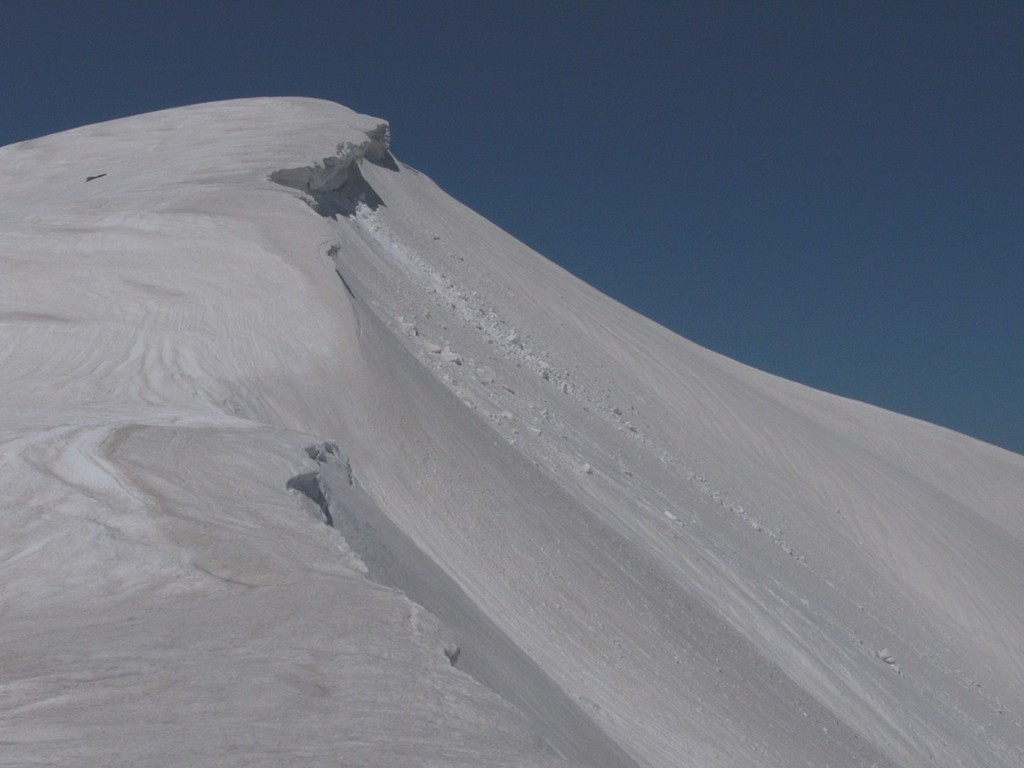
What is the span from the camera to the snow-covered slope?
11.3ft

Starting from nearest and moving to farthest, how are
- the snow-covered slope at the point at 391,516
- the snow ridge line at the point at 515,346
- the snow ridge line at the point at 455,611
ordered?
the snow-covered slope at the point at 391,516
the snow ridge line at the point at 455,611
the snow ridge line at the point at 515,346

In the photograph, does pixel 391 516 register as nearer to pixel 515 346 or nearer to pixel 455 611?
pixel 455 611

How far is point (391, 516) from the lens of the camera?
8211 mm

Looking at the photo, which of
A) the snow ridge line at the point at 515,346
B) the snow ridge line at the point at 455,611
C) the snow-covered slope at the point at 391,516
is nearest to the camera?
the snow-covered slope at the point at 391,516

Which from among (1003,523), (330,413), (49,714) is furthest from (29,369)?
(1003,523)

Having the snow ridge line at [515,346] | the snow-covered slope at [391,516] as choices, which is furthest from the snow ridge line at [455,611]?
the snow ridge line at [515,346]

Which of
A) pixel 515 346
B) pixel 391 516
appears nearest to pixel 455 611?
pixel 391 516

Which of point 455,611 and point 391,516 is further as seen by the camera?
point 391,516

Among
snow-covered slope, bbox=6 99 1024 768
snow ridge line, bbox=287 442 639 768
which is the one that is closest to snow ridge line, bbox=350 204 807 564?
snow-covered slope, bbox=6 99 1024 768

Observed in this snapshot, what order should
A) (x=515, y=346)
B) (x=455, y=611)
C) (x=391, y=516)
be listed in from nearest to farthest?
1. (x=455, y=611)
2. (x=391, y=516)
3. (x=515, y=346)

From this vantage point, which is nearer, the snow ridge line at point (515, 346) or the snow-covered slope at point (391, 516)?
the snow-covered slope at point (391, 516)

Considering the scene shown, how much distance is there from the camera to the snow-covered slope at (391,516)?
136 inches

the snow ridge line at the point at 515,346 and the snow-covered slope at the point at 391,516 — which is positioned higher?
the snow ridge line at the point at 515,346

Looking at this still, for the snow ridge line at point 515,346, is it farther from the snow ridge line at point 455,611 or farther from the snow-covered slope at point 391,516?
the snow ridge line at point 455,611
